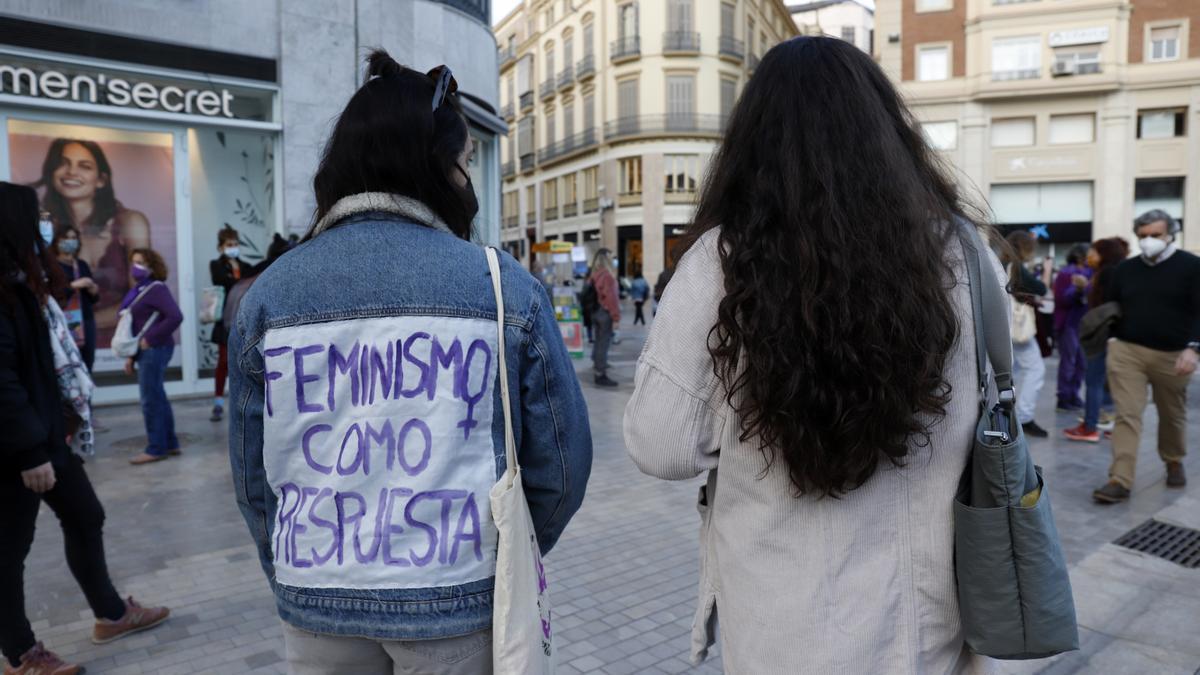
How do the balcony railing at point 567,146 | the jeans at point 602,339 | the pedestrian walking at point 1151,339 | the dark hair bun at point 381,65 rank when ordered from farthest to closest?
the balcony railing at point 567,146, the jeans at point 602,339, the pedestrian walking at point 1151,339, the dark hair bun at point 381,65

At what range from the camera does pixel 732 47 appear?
42938mm

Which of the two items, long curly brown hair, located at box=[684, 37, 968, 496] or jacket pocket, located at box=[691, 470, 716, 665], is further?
jacket pocket, located at box=[691, 470, 716, 665]

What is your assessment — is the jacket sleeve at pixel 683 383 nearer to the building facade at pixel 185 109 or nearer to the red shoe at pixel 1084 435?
the red shoe at pixel 1084 435

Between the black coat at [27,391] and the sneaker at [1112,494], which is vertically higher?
the black coat at [27,391]

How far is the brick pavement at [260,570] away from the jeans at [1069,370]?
206 centimetres

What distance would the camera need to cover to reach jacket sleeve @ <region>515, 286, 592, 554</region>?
173cm

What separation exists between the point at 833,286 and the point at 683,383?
346 mm

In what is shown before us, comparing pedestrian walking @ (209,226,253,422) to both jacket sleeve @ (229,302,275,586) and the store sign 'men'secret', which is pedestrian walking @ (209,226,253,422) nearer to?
the store sign 'men'secret'

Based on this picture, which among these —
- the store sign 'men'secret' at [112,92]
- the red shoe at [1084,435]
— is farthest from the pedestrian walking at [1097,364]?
the store sign 'men'secret' at [112,92]

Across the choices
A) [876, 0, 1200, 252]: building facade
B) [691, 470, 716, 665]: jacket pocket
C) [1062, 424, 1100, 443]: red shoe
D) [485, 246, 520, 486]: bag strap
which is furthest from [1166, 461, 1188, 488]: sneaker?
[876, 0, 1200, 252]: building facade

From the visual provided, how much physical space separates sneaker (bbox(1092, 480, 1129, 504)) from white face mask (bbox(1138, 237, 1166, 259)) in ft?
5.28

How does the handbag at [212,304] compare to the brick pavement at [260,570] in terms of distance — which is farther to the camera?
the handbag at [212,304]

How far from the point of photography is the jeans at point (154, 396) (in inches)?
267

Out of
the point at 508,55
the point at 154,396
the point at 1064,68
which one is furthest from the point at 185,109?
the point at 508,55
